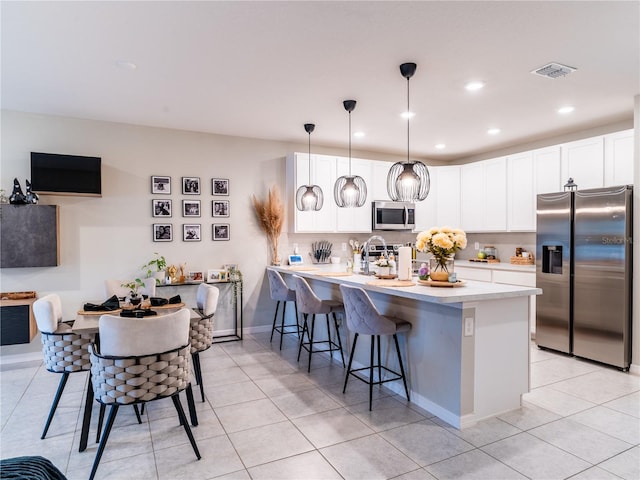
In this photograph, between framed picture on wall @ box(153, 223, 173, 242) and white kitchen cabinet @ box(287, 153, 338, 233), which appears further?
white kitchen cabinet @ box(287, 153, 338, 233)

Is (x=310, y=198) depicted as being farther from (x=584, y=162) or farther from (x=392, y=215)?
(x=584, y=162)

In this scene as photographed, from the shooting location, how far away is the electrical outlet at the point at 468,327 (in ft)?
9.12

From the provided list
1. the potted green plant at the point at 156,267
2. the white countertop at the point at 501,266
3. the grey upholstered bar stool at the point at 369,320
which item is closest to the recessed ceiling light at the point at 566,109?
the white countertop at the point at 501,266

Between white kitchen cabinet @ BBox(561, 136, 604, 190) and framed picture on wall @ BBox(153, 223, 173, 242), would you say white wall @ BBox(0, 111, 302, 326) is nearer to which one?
framed picture on wall @ BBox(153, 223, 173, 242)

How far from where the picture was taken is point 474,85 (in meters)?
3.62

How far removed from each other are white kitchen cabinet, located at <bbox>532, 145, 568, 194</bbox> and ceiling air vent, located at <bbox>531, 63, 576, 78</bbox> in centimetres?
198

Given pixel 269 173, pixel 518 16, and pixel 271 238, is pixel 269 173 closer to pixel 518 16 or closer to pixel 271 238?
pixel 271 238

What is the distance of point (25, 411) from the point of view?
10.2 feet

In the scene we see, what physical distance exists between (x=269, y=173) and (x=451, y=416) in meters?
3.96

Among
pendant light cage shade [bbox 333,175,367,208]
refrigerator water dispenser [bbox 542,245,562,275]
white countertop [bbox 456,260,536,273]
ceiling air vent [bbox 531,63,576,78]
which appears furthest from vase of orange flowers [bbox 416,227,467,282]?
white countertop [bbox 456,260,536,273]

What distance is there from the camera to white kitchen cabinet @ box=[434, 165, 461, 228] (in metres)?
6.62

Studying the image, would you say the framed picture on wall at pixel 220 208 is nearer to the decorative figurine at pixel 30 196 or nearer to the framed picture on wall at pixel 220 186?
the framed picture on wall at pixel 220 186

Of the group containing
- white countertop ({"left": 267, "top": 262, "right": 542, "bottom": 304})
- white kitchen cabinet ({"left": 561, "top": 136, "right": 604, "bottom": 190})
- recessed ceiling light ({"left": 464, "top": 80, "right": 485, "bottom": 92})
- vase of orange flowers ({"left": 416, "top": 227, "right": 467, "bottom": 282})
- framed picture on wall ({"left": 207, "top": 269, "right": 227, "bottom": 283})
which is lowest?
framed picture on wall ({"left": 207, "top": 269, "right": 227, "bottom": 283})

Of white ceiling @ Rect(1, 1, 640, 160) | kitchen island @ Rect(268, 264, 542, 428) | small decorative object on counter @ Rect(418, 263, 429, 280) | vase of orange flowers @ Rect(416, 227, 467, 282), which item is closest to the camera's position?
white ceiling @ Rect(1, 1, 640, 160)
